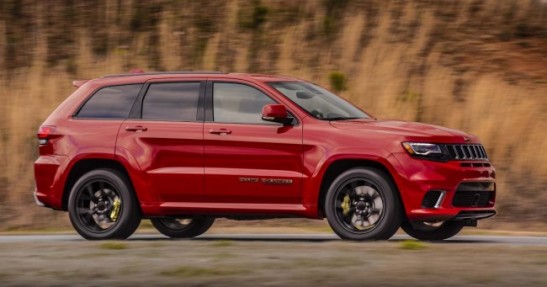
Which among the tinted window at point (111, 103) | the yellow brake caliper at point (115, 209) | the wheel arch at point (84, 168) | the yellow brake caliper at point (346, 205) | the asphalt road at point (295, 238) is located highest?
the tinted window at point (111, 103)

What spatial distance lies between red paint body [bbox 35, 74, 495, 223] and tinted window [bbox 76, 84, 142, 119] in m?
0.09

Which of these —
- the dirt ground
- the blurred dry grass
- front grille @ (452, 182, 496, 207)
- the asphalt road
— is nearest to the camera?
the dirt ground

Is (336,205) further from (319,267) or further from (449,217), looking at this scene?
(319,267)

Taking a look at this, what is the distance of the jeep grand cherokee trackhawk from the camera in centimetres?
1238

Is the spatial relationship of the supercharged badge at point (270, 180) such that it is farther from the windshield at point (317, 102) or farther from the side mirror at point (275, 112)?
the windshield at point (317, 102)

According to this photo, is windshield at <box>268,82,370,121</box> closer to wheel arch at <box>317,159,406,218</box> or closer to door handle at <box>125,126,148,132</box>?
wheel arch at <box>317,159,406,218</box>

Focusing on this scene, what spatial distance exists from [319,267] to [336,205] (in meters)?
2.87

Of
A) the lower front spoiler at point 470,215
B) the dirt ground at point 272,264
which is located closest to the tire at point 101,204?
the dirt ground at point 272,264

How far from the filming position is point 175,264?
1007 cm

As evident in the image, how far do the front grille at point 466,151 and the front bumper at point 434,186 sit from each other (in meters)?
0.07

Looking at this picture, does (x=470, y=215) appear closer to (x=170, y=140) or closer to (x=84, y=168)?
(x=170, y=140)

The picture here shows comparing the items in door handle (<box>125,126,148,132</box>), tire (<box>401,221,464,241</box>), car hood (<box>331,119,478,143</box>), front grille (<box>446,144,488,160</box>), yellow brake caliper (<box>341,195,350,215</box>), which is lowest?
tire (<box>401,221,464,241</box>)

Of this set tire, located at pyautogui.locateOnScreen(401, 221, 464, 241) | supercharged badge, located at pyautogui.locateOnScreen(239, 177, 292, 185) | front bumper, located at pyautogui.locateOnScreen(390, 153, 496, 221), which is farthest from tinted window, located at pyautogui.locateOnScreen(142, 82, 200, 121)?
tire, located at pyautogui.locateOnScreen(401, 221, 464, 241)

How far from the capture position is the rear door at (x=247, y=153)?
1268 cm
